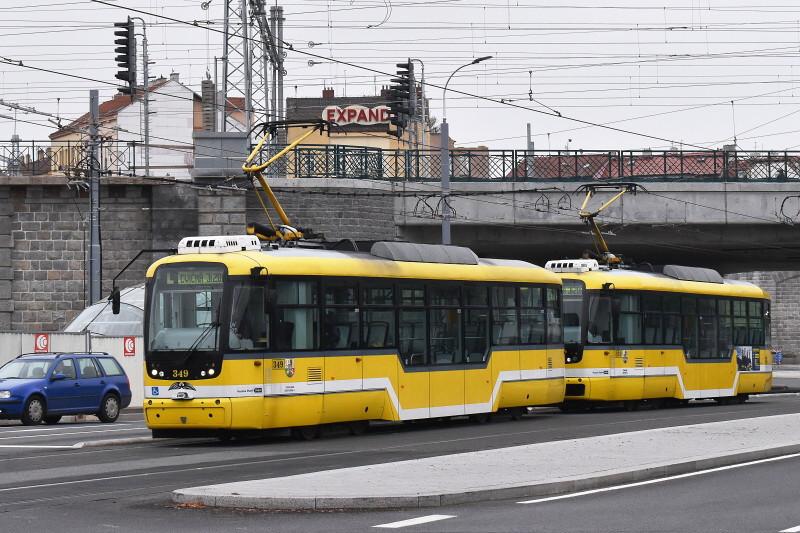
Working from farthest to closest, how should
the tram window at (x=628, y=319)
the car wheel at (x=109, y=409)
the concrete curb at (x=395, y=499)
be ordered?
the tram window at (x=628, y=319) < the car wheel at (x=109, y=409) < the concrete curb at (x=395, y=499)

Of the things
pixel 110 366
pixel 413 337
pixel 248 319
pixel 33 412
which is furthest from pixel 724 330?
pixel 248 319

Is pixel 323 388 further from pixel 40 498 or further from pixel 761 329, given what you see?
pixel 761 329

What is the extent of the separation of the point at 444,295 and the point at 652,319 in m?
8.33

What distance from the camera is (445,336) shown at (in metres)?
23.8

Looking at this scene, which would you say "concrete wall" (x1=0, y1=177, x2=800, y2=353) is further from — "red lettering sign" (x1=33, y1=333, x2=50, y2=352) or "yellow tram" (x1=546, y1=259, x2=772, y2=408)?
"yellow tram" (x1=546, y1=259, x2=772, y2=408)

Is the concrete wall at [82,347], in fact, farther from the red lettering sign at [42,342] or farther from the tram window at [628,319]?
the tram window at [628,319]

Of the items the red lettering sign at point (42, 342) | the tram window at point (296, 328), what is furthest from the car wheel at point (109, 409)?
the tram window at point (296, 328)

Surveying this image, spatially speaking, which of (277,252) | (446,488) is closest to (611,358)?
(277,252)

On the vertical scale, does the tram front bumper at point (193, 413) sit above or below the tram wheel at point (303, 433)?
above

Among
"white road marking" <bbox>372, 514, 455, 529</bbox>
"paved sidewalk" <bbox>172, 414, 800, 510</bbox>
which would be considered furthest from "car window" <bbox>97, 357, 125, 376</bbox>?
"white road marking" <bbox>372, 514, 455, 529</bbox>

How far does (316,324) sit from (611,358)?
33.0 feet

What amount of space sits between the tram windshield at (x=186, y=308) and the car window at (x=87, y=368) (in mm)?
8764

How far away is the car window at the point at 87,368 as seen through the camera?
28562 mm

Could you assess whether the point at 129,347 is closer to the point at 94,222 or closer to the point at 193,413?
the point at 94,222
